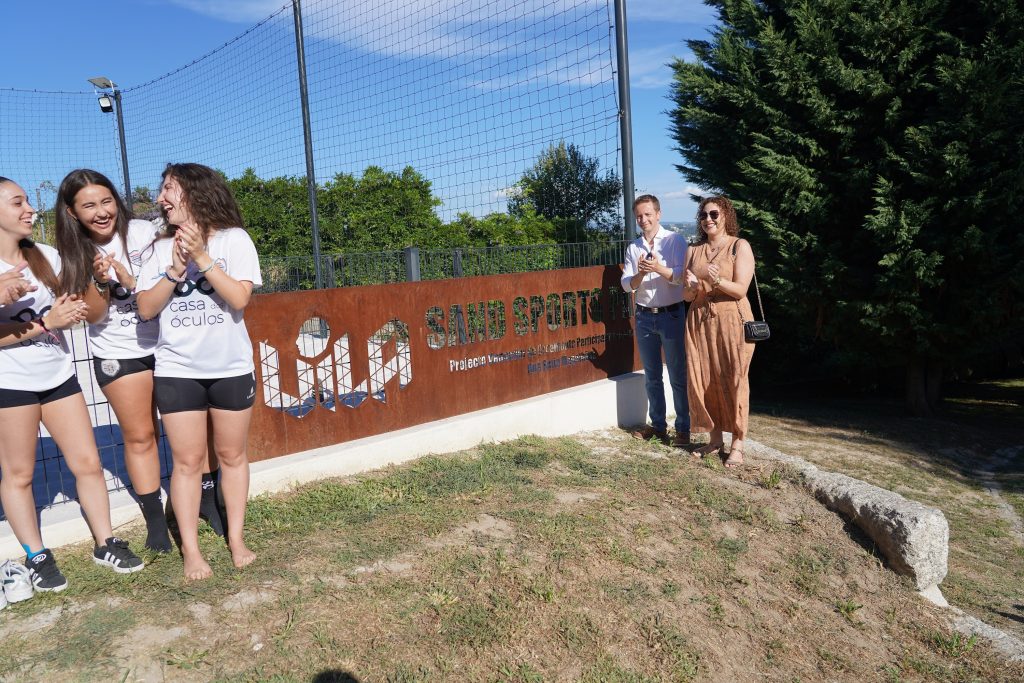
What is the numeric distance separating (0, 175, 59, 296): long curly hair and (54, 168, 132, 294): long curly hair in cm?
5

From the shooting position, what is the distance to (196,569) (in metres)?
3.37

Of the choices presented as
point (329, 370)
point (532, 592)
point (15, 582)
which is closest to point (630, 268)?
point (329, 370)

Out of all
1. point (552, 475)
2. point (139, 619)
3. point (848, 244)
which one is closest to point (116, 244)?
point (139, 619)

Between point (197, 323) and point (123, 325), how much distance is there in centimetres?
44

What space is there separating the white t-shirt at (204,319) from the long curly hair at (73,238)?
0.23 meters

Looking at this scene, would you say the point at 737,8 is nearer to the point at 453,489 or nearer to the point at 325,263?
the point at 325,263

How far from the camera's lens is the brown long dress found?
17.3 ft

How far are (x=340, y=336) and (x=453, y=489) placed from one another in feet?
3.93

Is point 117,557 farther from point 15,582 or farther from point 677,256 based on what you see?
point 677,256

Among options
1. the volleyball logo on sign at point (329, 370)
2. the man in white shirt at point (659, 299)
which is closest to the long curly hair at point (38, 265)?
the volleyball logo on sign at point (329, 370)

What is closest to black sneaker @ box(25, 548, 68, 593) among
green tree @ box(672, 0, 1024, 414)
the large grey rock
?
the large grey rock

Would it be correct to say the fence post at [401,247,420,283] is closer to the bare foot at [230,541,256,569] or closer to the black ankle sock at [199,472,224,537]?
the black ankle sock at [199,472,224,537]

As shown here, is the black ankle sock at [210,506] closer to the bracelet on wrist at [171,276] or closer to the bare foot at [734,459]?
the bracelet on wrist at [171,276]

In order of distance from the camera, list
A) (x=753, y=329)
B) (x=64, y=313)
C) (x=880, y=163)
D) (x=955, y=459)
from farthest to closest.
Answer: (x=880, y=163)
(x=955, y=459)
(x=753, y=329)
(x=64, y=313)
